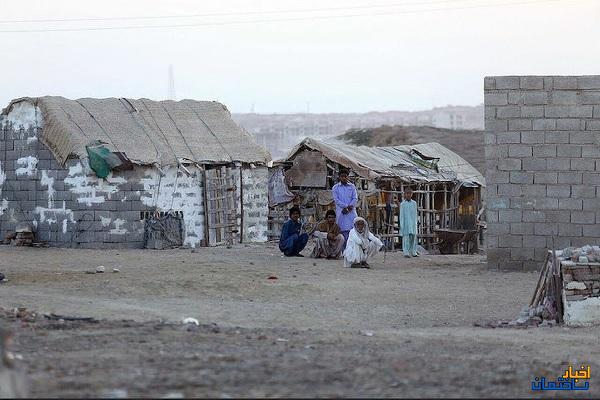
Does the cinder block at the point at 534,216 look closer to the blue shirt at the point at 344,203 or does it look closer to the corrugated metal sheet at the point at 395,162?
the blue shirt at the point at 344,203

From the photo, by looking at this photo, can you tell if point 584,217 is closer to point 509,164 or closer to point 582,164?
point 582,164

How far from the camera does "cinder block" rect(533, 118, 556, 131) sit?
17000mm

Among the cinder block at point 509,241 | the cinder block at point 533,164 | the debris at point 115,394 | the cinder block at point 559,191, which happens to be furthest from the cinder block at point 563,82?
the debris at point 115,394

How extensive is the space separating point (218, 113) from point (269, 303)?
13.1 meters

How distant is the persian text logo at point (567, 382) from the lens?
771cm

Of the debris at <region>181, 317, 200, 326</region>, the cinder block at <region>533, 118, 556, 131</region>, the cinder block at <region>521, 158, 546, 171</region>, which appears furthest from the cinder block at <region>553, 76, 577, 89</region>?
the debris at <region>181, 317, 200, 326</region>

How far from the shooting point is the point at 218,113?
25.7 meters

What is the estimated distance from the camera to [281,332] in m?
10.2

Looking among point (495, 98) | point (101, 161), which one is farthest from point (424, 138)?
point (495, 98)

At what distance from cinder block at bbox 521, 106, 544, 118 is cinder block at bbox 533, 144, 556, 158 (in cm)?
47

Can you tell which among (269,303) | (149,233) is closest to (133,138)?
(149,233)

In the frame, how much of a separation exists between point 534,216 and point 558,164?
87cm

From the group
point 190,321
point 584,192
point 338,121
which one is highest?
point 338,121

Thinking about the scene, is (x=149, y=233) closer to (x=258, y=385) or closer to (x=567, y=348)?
(x=567, y=348)
